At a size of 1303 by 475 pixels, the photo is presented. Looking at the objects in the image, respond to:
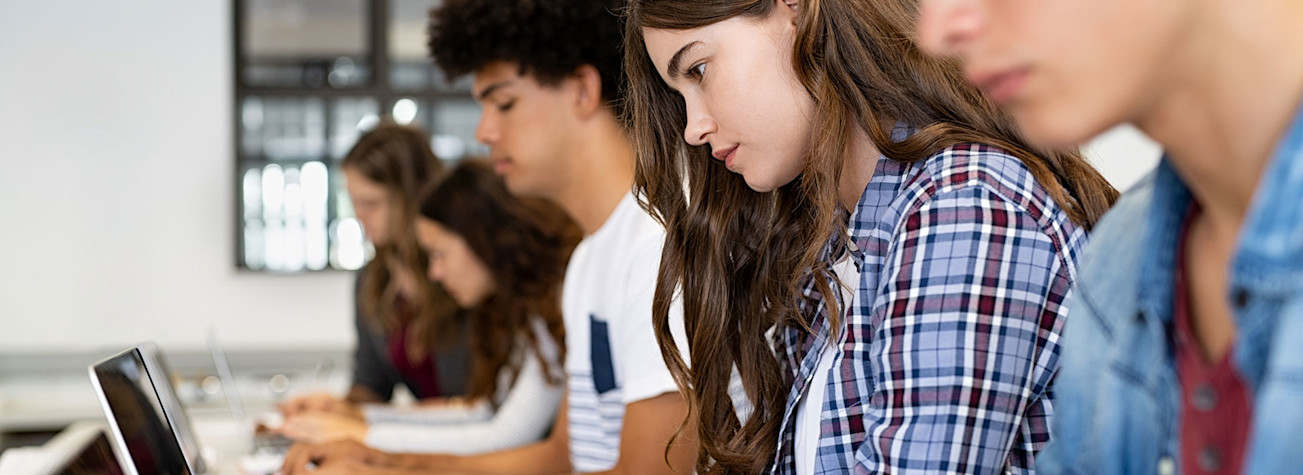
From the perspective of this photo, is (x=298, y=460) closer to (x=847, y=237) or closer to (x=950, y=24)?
(x=847, y=237)

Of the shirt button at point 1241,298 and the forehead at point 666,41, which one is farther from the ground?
the forehead at point 666,41

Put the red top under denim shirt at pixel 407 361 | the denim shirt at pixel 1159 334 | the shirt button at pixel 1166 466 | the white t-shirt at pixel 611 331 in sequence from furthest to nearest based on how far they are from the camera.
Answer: the red top under denim shirt at pixel 407 361
the white t-shirt at pixel 611 331
the shirt button at pixel 1166 466
the denim shirt at pixel 1159 334

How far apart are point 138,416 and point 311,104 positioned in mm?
3661

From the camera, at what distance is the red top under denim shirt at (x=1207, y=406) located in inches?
24.1

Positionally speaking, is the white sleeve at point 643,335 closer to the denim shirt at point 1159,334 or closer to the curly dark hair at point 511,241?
the denim shirt at point 1159,334

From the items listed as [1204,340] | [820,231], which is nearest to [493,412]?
[820,231]

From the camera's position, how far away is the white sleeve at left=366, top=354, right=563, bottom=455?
248cm

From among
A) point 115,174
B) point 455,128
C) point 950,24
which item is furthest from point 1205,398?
point 115,174

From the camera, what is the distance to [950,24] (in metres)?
0.61

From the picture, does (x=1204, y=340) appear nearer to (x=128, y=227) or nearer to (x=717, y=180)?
(x=717, y=180)

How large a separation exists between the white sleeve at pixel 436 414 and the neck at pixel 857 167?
1741 millimetres

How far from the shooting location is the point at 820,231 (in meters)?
1.18

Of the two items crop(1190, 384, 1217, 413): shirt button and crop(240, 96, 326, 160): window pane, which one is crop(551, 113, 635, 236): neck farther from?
crop(240, 96, 326, 160): window pane

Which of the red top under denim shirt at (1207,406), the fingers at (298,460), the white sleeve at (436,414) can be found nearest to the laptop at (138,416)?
the fingers at (298,460)
